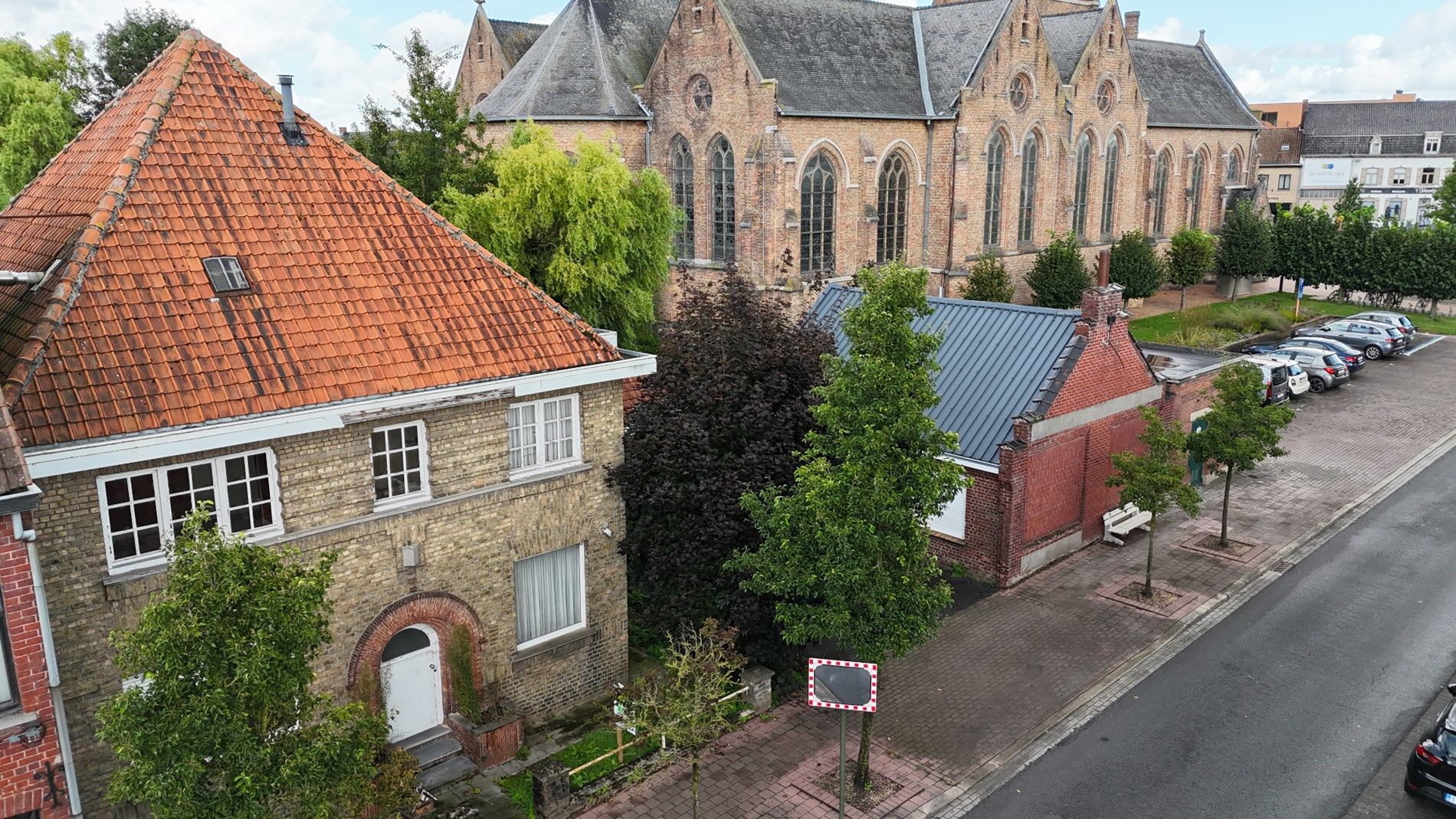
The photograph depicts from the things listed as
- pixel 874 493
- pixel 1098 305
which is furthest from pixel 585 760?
pixel 1098 305

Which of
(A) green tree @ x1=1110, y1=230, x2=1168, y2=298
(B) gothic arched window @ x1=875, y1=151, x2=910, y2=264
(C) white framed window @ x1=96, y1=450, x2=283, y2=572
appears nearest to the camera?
(C) white framed window @ x1=96, y1=450, x2=283, y2=572

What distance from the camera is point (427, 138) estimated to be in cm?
2780

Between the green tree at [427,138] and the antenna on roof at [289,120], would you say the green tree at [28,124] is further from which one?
the antenna on roof at [289,120]

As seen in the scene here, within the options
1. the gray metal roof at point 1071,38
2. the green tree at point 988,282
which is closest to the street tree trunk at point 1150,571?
the green tree at point 988,282

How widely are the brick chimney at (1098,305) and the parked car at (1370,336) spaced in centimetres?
2541

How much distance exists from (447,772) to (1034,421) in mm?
12000

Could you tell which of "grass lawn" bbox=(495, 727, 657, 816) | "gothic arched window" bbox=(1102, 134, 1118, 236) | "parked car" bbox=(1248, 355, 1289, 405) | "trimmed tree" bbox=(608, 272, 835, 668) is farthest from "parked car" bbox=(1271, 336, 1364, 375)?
"grass lawn" bbox=(495, 727, 657, 816)

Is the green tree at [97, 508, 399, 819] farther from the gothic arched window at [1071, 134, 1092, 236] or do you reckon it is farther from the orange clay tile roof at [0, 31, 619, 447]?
the gothic arched window at [1071, 134, 1092, 236]

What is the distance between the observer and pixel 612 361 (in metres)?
14.5

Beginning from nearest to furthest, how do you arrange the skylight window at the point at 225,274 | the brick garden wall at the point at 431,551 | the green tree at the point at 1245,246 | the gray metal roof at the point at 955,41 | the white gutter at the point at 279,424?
the white gutter at the point at 279,424
the brick garden wall at the point at 431,551
the skylight window at the point at 225,274
the gray metal roof at the point at 955,41
the green tree at the point at 1245,246

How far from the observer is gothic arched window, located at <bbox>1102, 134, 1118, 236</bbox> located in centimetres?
4922

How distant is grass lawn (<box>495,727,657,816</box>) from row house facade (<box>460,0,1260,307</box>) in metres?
21.2

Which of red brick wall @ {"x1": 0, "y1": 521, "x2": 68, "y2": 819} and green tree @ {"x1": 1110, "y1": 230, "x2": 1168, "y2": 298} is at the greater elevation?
green tree @ {"x1": 1110, "y1": 230, "x2": 1168, "y2": 298}

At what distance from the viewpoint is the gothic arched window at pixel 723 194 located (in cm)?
3591
